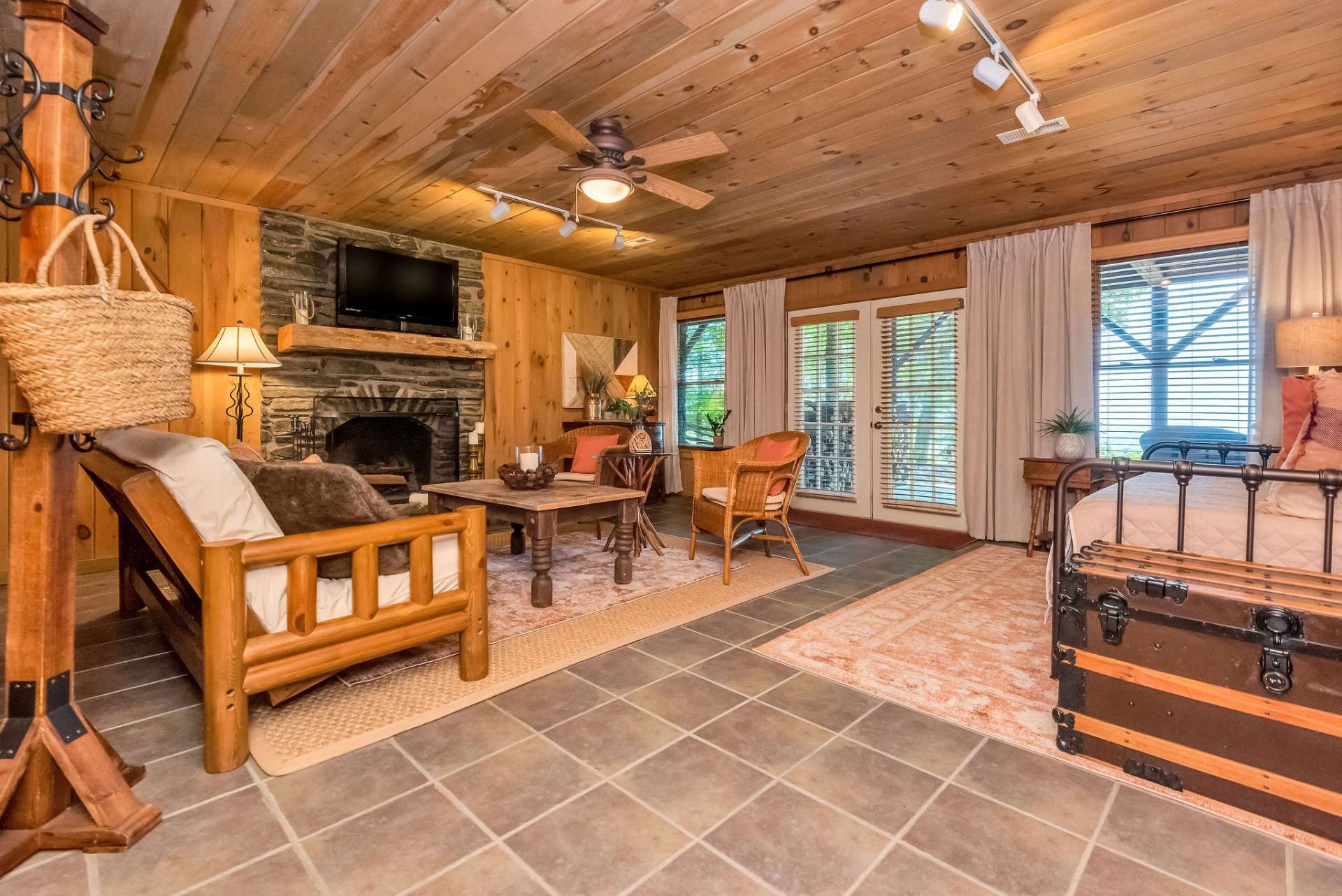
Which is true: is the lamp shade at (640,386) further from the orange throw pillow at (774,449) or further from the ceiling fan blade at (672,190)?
the ceiling fan blade at (672,190)

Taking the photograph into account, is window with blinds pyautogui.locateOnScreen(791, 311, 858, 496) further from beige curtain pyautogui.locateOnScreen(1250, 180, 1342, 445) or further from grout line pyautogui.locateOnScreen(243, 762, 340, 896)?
grout line pyautogui.locateOnScreen(243, 762, 340, 896)

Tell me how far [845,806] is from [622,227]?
4.18 metres

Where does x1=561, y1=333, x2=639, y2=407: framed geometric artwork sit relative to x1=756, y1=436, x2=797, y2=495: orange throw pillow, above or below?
above

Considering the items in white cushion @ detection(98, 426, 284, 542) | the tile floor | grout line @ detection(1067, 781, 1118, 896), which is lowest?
grout line @ detection(1067, 781, 1118, 896)

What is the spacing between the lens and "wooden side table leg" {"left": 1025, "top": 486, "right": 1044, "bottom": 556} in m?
4.21

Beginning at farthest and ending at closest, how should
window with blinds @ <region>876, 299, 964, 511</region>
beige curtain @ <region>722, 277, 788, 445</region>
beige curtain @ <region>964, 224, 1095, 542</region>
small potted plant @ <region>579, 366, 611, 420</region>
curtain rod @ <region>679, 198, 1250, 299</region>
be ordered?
small potted plant @ <region>579, 366, 611, 420</region>, beige curtain @ <region>722, 277, 788, 445</region>, window with blinds @ <region>876, 299, 964, 511</region>, beige curtain @ <region>964, 224, 1095, 542</region>, curtain rod @ <region>679, 198, 1250, 299</region>

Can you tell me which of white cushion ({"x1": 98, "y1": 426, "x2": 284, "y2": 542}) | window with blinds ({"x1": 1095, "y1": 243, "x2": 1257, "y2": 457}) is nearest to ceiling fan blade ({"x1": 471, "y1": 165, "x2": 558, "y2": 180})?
white cushion ({"x1": 98, "y1": 426, "x2": 284, "y2": 542})

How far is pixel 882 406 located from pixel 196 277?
5186mm

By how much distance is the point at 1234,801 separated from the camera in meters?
1.51

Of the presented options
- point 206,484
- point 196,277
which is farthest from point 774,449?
point 196,277

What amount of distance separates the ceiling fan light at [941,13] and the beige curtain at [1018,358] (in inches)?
122

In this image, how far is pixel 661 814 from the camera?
1.51 m

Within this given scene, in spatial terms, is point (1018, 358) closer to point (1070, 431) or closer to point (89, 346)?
point (1070, 431)

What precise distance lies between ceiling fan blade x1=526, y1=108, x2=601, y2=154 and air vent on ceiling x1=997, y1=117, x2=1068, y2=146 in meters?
2.04
